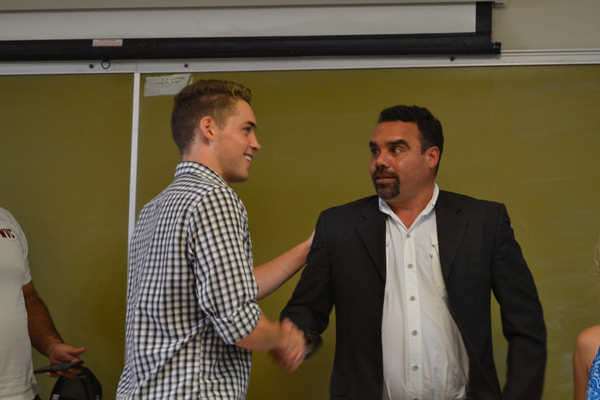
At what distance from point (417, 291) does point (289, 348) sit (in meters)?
0.57

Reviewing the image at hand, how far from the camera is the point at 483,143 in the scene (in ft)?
10.5

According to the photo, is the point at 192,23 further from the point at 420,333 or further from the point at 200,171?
the point at 420,333

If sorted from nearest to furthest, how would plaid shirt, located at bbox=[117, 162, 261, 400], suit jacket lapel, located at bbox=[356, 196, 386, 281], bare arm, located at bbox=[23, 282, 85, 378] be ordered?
plaid shirt, located at bbox=[117, 162, 261, 400]
suit jacket lapel, located at bbox=[356, 196, 386, 281]
bare arm, located at bbox=[23, 282, 85, 378]

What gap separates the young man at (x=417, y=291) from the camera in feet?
7.84

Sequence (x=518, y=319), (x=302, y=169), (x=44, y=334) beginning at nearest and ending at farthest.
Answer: (x=518, y=319) → (x=44, y=334) → (x=302, y=169)

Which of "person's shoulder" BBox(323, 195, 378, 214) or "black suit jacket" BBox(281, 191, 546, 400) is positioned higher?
"person's shoulder" BBox(323, 195, 378, 214)

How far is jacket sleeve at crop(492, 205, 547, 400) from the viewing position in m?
2.27

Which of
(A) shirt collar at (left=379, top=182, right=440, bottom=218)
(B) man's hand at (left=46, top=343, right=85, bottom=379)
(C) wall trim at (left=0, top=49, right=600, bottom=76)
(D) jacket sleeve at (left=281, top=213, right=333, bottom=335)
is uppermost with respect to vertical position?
(C) wall trim at (left=0, top=49, right=600, bottom=76)

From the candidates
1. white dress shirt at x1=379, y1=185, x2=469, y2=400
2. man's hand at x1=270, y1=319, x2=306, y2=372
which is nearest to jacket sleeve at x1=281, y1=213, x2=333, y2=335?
white dress shirt at x1=379, y1=185, x2=469, y2=400

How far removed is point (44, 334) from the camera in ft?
10.1

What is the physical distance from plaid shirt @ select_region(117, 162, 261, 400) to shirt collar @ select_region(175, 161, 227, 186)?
91 millimetres

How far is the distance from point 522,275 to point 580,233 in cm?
81

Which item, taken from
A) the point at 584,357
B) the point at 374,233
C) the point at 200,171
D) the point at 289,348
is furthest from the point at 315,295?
the point at 584,357

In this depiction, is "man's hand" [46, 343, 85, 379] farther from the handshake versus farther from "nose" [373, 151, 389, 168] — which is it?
"nose" [373, 151, 389, 168]
